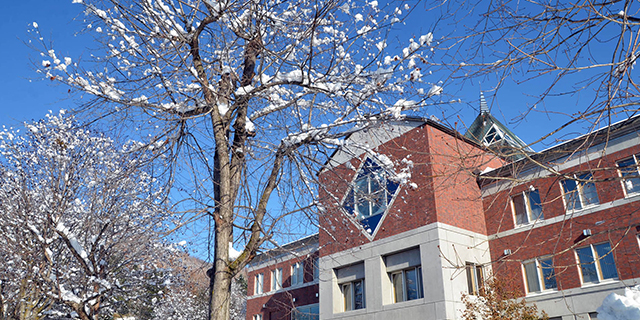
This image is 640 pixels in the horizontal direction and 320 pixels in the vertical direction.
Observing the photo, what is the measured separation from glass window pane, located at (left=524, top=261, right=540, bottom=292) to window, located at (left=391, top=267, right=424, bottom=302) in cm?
397

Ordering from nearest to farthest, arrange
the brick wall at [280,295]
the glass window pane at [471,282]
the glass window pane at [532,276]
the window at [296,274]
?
the glass window pane at [532,276]
the glass window pane at [471,282]
the brick wall at [280,295]
the window at [296,274]

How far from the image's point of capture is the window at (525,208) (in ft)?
58.1

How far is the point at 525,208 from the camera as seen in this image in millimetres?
18109

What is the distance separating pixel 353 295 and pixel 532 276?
7281mm

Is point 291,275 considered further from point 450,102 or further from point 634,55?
point 634,55

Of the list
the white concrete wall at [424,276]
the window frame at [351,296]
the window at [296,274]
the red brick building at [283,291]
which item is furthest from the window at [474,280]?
the window at [296,274]

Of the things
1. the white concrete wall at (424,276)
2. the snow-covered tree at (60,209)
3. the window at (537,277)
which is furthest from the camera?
the window at (537,277)

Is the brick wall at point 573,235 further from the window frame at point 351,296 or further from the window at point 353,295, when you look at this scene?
the window at point 353,295

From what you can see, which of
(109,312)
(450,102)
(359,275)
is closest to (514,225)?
(359,275)

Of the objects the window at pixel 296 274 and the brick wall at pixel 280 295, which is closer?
the brick wall at pixel 280 295

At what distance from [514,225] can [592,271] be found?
10.6 feet

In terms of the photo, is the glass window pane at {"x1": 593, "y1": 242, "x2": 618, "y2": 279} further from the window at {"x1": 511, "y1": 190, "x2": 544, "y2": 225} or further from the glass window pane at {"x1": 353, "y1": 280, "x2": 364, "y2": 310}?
the glass window pane at {"x1": 353, "y1": 280, "x2": 364, "y2": 310}

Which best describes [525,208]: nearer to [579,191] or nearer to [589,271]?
[589,271]

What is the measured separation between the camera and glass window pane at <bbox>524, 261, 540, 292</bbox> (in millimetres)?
17047
